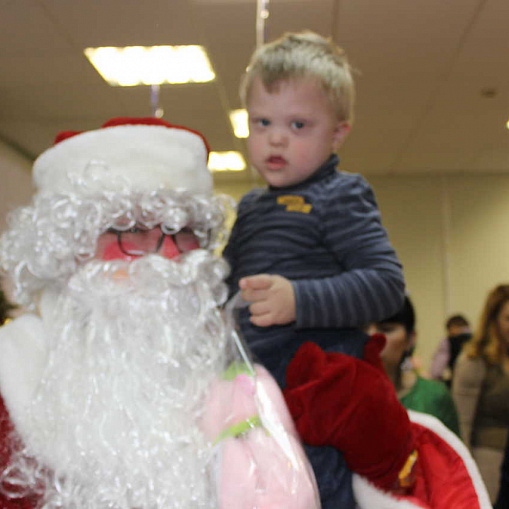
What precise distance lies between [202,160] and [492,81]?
1.07 meters

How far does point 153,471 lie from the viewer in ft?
2.63

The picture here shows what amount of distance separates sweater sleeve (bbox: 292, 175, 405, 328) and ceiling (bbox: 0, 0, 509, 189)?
1.50 feet

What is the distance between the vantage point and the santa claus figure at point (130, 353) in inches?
30.8

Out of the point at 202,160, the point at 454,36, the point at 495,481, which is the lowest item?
the point at 495,481

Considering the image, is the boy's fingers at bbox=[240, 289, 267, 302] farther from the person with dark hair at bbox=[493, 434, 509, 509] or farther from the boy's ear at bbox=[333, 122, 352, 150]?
the person with dark hair at bbox=[493, 434, 509, 509]

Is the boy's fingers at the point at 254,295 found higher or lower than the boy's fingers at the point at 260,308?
higher

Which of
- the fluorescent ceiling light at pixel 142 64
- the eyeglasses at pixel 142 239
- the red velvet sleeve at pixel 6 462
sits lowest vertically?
the red velvet sleeve at pixel 6 462

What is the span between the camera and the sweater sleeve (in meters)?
0.93

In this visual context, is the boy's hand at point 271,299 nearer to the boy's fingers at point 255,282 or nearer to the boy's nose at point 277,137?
the boy's fingers at point 255,282

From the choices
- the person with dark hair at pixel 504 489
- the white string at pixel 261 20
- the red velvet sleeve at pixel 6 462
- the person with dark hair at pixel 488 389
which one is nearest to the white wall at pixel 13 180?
the red velvet sleeve at pixel 6 462

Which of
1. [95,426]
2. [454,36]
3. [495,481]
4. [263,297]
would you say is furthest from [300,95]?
[495,481]

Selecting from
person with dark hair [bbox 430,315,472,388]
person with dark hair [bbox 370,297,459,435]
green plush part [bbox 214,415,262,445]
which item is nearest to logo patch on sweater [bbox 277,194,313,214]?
green plush part [bbox 214,415,262,445]

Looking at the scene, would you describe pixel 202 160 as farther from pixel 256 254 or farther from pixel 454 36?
pixel 454 36

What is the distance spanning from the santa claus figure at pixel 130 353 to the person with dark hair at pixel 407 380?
1.09 meters
